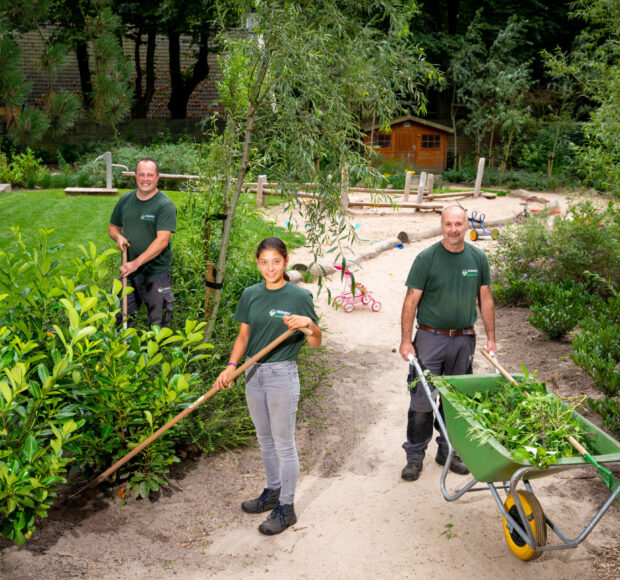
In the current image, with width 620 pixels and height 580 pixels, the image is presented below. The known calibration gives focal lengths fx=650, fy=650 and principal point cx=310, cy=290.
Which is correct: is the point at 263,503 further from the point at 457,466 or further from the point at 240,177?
the point at 240,177

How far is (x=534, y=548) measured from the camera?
342 centimetres

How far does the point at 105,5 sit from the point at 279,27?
17.7m

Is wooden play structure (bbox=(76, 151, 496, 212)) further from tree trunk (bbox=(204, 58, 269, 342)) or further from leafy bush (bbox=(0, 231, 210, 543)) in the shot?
leafy bush (bbox=(0, 231, 210, 543))

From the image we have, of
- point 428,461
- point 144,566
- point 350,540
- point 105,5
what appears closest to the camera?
point 144,566

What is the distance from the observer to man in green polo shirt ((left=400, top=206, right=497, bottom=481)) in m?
4.44

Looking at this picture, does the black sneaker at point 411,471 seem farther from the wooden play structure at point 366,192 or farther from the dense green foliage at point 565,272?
the wooden play structure at point 366,192

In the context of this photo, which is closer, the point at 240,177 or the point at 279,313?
the point at 279,313

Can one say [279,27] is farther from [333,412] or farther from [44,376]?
[333,412]

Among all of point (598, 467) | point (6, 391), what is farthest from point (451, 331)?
point (6, 391)

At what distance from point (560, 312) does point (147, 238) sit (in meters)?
4.68

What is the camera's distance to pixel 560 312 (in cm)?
740

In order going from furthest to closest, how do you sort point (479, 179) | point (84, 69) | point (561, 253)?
point (84, 69) → point (479, 179) → point (561, 253)

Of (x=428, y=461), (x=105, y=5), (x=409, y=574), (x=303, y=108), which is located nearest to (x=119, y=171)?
(x=105, y=5)

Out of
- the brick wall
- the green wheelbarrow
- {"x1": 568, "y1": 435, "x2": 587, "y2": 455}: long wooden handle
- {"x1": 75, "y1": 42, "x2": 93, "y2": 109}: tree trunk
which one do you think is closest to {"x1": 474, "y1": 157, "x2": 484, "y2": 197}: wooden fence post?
the brick wall
